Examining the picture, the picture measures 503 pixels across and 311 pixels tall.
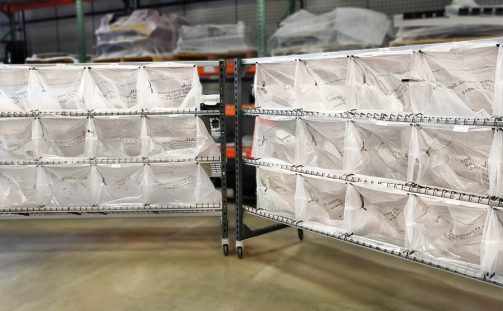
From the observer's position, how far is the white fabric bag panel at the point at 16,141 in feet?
11.4

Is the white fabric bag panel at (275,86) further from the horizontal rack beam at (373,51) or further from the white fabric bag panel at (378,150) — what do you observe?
the white fabric bag panel at (378,150)

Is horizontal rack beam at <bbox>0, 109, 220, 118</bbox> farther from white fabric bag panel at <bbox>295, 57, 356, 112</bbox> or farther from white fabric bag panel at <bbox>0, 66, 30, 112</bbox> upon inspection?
white fabric bag panel at <bbox>295, 57, 356, 112</bbox>

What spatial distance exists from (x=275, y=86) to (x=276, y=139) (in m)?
0.43

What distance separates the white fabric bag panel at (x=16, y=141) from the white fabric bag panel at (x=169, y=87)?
3.52 ft

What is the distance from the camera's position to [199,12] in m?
6.44

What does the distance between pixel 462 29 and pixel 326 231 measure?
2702mm

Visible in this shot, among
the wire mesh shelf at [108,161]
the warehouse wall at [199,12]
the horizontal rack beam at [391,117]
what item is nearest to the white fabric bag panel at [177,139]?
the wire mesh shelf at [108,161]

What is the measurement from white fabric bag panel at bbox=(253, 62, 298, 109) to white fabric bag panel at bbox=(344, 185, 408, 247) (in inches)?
33.6

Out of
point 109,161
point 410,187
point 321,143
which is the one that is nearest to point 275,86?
point 321,143

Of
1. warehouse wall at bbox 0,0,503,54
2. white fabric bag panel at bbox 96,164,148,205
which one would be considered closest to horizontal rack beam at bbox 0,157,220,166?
white fabric bag panel at bbox 96,164,148,205

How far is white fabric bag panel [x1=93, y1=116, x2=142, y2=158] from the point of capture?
347 cm

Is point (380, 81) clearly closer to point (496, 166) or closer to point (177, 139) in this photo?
point (496, 166)

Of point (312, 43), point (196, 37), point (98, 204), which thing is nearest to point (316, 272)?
point (98, 204)

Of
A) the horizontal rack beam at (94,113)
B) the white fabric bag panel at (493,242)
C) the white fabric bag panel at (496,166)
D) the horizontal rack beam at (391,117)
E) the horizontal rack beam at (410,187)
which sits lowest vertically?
the white fabric bag panel at (493,242)
